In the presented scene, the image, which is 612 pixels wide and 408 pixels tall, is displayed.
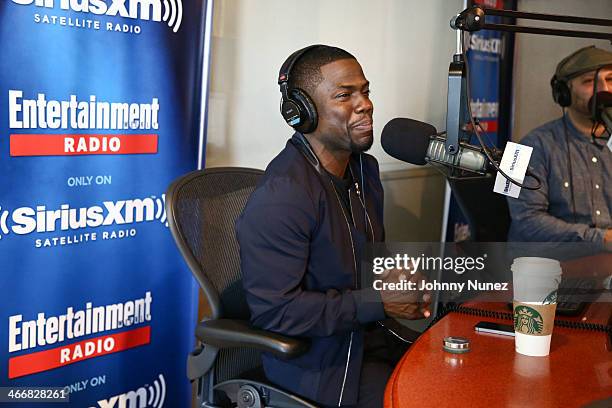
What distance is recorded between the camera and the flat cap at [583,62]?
2934 millimetres

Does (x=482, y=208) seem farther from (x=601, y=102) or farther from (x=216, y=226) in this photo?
(x=216, y=226)

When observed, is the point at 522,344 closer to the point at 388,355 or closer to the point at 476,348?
the point at 476,348

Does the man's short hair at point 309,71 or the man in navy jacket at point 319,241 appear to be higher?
the man's short hair at point 309,71

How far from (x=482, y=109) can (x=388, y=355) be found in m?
2.51

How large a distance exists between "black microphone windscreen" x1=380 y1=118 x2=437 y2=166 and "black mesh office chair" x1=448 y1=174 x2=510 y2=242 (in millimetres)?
1098

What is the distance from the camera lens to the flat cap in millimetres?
Answer: 2934

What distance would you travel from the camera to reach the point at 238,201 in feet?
7.02

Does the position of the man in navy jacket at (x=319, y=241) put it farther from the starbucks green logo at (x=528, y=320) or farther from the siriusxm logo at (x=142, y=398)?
the siriusxm logo at (x=142, y=398)

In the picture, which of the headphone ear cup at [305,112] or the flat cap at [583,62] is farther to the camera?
the flat cap at [583,62]

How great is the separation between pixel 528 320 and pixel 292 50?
6.30 ft

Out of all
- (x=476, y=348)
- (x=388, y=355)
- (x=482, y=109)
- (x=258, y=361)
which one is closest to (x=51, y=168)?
(x=258, y=361)

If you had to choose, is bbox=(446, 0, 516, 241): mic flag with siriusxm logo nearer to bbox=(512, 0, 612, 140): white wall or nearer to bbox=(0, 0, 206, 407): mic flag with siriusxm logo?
bbox=(512, 0, 612, 140): white wall

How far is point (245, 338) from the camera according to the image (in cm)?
181

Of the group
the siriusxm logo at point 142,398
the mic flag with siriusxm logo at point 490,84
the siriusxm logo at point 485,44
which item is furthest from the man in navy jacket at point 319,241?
the siriusxm logo at point 485,44
